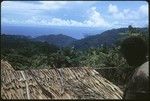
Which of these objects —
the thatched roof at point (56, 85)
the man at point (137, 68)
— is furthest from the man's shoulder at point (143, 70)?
the thatched roof at point (56, 85)

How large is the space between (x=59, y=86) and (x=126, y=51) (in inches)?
74.8

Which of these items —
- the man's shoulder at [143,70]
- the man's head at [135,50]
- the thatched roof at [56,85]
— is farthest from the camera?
the thatched roof at [56,85]

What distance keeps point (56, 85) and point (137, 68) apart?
2098mm

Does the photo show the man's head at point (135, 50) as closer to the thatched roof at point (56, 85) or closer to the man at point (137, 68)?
the man at point (137, 68)

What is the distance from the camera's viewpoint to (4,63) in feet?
22.1

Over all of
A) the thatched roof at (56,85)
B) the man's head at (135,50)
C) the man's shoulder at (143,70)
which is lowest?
the thatched roof at (56,85)

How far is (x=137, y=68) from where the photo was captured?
156 inches

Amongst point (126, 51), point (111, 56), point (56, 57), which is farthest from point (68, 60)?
point (126, 51)

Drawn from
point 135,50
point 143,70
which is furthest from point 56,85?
point 143,70

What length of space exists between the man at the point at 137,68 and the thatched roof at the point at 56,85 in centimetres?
144

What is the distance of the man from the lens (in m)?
3.83

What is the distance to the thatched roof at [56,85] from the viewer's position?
17.4 ft

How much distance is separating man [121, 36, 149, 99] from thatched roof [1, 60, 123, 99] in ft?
4.73

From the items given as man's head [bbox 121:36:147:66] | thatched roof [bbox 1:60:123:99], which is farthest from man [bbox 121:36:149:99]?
thatched roof [bbox 1:60:123:99]
